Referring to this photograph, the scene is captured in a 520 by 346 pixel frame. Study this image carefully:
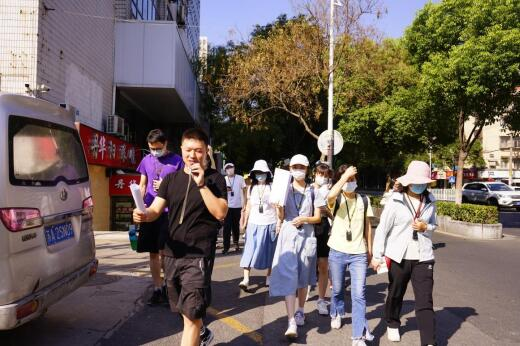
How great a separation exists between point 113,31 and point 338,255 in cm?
1284

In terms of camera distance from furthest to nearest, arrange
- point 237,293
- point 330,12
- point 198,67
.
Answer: point 198,67
point 330,12
point 237,293

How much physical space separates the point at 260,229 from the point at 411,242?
2.55m

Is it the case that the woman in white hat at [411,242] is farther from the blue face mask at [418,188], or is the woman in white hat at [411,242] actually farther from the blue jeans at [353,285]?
the blue jeans at [353,285]

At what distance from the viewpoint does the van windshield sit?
384 cm

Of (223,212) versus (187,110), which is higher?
(187,110)

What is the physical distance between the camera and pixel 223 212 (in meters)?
3.43

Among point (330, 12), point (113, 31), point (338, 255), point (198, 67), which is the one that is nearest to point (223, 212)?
point (338, 255)

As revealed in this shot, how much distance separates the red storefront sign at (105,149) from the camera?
40.2 feet

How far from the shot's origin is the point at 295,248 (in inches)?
194

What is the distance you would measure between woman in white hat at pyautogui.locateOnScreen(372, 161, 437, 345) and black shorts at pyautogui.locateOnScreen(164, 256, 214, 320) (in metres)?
1.85

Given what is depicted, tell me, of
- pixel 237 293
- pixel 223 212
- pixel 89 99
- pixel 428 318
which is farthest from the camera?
pixel 89 99

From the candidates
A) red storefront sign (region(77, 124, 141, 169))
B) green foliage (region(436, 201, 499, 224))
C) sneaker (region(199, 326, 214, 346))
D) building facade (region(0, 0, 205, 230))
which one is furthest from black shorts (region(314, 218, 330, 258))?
green foliage (region(436, 201, 499, 224))

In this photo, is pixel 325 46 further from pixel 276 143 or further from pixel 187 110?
pixel 276 143

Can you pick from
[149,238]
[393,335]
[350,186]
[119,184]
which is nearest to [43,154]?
[149,238]
